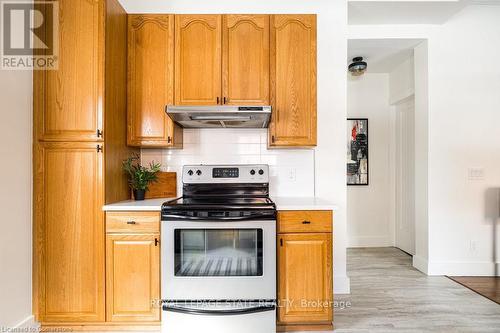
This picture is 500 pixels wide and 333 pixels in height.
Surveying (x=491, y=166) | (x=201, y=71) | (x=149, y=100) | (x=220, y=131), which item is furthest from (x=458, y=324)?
(x=149, y=100)

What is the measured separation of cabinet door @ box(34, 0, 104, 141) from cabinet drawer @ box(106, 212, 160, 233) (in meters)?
0.59

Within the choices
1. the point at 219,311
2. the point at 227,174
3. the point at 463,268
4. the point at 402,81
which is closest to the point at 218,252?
the point at 219,311

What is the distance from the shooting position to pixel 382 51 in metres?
3.49

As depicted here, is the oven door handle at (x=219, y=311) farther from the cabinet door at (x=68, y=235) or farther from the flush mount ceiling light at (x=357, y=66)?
the flush mount ceiling light at (x=357, y=66)

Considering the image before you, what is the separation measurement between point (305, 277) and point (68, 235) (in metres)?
1.72

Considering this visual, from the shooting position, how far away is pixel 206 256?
6.39ft

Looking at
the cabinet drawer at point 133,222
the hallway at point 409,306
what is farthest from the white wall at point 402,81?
the cabinet drawer at point 133,222

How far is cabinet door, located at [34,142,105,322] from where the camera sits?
1.97 metres

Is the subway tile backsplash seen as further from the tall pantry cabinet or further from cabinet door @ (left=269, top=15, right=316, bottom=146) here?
the tall pantry cabinet

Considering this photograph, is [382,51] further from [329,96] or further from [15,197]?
[15,197]

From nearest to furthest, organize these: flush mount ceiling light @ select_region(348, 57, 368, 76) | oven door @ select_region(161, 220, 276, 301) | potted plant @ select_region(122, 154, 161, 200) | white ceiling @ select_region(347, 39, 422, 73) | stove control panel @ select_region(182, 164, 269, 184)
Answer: oven door @ select_region(161, 220, 276, 301), potted plant @ select_region(122, 154, 161, 200), stove control panel @ select_region(182, 164, 269, 184), white ceiling @ select_region(347, 39, 422, 73), flush mount ceiling light @ select_region(348, 57, 368, 76)

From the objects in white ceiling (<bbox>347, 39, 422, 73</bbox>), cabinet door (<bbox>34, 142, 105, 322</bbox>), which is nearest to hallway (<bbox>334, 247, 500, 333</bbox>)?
cabinet door (<bbox>34, 142, 105, 322</bbox>)

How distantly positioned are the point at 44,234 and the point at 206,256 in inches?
45.9

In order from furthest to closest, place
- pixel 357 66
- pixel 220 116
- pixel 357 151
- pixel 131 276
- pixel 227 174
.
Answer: pixel 357 151, pixel 357 66, pixel 227 174, pixel 220 116, pixel 131 276
